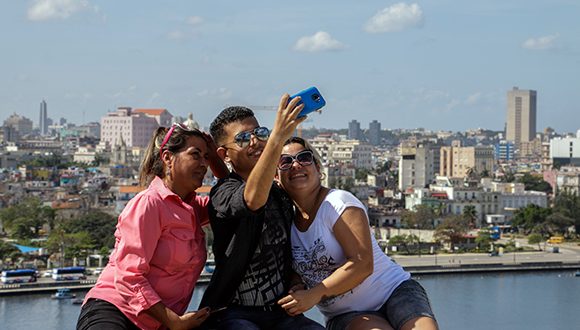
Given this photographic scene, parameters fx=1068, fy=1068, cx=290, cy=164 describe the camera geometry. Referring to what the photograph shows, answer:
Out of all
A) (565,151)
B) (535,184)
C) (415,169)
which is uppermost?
(565,151)

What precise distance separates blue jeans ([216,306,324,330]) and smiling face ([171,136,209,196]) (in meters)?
0.20

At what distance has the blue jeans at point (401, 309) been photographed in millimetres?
1673

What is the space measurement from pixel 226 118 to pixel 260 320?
320 millimetres

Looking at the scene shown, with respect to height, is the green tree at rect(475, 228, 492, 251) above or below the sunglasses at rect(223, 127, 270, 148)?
below

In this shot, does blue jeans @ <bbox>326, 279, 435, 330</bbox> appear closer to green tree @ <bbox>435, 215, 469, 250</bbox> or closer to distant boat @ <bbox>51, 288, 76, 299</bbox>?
distant boat @ <bbox>51, 288, 76, 299</bbox>

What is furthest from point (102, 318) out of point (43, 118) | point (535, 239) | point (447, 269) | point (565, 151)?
point (43, 118)

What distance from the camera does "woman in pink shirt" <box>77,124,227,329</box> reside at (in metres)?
1.58

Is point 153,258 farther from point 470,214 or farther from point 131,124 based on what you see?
point 131,124

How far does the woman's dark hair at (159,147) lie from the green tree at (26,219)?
1625 cm

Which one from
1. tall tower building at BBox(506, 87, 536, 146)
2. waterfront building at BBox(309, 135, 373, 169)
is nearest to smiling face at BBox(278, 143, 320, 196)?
waterfront building at BBox(309, 135, 373, 169)

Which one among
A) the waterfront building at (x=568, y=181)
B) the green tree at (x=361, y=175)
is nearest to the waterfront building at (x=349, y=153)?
the green tree at (x=361, y=175)

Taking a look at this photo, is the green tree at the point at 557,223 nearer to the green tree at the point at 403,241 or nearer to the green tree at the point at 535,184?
the green tree at the point at 403,241

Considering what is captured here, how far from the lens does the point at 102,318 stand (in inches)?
62.2

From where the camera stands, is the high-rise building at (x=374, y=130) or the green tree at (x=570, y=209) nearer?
the green tree at (x=570, y=209)
